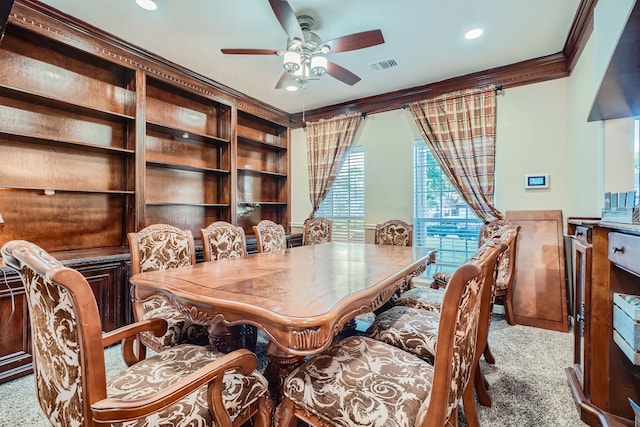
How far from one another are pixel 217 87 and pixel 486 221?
12.0 ft

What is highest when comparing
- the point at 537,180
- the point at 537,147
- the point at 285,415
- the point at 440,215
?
the point at 537,147

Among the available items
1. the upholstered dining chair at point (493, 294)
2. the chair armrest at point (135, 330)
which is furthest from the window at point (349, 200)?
the chair armrest at point (135, 330)

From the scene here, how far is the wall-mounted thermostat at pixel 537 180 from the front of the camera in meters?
3.19

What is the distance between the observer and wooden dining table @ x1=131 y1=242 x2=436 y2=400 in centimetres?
100

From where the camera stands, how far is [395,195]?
408 centimetres

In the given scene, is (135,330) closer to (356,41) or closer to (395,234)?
(356,41)

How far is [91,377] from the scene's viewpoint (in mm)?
796

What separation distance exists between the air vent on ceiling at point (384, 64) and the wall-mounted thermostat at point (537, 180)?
1.92m

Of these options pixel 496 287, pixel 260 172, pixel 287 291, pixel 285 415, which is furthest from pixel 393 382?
pixel 260 172

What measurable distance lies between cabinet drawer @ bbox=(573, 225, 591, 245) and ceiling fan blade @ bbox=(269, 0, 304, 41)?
217cm

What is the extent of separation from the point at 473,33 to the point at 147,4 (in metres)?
2.74

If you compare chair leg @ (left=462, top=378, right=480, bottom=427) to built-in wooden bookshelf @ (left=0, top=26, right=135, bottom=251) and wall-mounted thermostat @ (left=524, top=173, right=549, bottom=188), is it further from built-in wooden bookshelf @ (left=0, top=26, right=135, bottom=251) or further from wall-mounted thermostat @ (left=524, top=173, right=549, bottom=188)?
built-in wooden bookshelf @ (left=0, top=26, right=135, bottom=251)

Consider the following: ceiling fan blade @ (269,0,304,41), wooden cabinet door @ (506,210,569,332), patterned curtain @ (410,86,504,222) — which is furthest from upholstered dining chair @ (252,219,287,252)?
wooden cabinet door @ (506,210,569,332)

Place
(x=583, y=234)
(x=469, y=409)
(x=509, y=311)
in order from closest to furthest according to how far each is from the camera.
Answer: (x=469, y=409) → (x=583, y=234) → (x=509, y=311)
